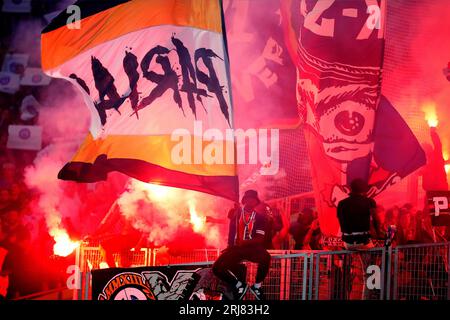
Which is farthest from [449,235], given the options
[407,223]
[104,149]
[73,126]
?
[73,126]

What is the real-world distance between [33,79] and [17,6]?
1162mm

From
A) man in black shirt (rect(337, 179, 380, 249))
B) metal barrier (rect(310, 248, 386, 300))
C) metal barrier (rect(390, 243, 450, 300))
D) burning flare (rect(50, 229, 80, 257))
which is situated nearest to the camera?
→ metal barrier (rect(390, 243, 450, 300))

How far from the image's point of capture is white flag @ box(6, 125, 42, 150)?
442 inches

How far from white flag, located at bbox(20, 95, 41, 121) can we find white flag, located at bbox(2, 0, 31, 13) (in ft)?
4.47

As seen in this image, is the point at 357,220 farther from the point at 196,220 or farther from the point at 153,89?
the point at 153,89

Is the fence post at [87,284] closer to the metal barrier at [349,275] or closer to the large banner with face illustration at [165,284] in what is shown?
the large banner with face illustration at [165,284]

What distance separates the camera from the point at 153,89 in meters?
9.91

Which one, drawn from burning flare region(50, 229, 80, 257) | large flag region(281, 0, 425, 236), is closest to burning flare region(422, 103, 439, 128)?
large flag region(281, 0, 425, 236)

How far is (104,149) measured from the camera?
32.1ft

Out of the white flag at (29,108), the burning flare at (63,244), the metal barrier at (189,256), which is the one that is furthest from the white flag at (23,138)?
the metal barrier at (189,256)

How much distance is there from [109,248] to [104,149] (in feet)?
4.28

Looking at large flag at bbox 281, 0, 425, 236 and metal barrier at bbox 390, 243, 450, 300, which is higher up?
large flag at bbox 281, 0, 425, 236

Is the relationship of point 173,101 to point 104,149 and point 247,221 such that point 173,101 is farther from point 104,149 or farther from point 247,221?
point 247,221

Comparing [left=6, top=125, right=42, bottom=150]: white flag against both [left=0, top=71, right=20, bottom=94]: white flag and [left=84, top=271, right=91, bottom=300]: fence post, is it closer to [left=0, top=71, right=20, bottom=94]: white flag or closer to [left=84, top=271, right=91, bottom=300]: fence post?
[left=0, top=71, right=20, bottom=94]: white flag
